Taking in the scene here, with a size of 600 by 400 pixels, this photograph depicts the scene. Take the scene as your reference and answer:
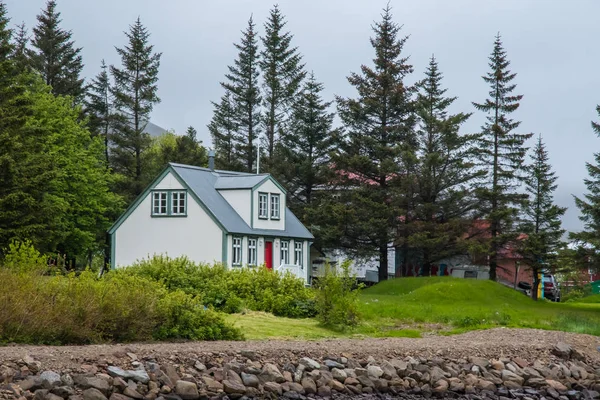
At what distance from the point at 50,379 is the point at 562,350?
10811mm

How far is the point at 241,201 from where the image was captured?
39.1m

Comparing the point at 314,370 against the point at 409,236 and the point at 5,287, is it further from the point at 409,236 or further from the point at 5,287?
the point at 409,236

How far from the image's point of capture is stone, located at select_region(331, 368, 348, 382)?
45.8 ft

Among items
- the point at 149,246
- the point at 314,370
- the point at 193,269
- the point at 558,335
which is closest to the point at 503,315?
the point at 558,335

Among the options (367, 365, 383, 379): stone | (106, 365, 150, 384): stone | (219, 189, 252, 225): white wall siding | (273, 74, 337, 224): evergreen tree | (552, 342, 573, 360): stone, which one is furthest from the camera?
(273, 74, 337, 224): evergreen tree

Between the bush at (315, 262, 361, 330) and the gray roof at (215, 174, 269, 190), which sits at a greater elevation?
the gray roof at (215, 174, 269, 190)

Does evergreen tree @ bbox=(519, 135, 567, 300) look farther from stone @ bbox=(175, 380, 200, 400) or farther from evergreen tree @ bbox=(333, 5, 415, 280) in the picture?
stone @ bbox=(175, 380, 200, 400)

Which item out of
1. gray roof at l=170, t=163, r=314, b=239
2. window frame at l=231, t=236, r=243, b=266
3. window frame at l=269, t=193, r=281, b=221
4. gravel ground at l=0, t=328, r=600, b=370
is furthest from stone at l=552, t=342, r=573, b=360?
window frame at l=269, t=193, r=281, b=221

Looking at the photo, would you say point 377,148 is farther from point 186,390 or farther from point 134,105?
point 186,390

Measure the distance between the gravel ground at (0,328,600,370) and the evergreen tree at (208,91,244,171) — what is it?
3830cm

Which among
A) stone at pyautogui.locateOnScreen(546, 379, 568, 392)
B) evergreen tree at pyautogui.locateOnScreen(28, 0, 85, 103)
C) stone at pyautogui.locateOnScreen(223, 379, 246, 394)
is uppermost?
evergreen tree at pyautogui.locateOnScreen(28, 0, 85, 103)

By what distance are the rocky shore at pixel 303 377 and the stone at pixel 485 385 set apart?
0.02 metres

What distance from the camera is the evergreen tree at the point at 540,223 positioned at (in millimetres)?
44625

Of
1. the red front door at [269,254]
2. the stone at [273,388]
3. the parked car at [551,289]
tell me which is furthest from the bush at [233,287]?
the parked car at [551,289]
